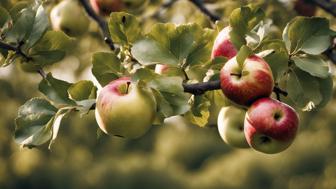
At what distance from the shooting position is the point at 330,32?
115 cm

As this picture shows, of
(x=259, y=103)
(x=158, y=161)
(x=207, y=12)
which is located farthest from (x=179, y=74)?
(x=158, y=161)

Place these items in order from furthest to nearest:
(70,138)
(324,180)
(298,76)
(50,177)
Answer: (70,138), (50,177), (324,180), (298,76)

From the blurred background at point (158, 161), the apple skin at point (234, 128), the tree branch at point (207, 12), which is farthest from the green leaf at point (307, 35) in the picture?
the blurred background at point (158, 161)

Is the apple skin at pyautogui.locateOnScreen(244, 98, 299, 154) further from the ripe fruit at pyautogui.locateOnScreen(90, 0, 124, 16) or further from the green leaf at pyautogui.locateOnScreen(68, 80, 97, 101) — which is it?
the ripe fruit at pyautogui.locateOnScreen(90, 0, 124, 16)

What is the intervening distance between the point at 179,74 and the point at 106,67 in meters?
0.13

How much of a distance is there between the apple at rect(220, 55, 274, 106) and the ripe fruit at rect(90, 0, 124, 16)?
71cm

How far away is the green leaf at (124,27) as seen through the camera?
118 cm

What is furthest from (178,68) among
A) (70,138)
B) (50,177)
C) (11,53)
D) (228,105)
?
(70,138)

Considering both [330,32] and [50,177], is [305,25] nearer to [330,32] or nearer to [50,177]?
[330,32]

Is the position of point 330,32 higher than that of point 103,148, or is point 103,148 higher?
point 330,32

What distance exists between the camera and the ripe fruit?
1.73 meters

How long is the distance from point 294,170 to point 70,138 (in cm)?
611

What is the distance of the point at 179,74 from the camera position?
1171 millimetres

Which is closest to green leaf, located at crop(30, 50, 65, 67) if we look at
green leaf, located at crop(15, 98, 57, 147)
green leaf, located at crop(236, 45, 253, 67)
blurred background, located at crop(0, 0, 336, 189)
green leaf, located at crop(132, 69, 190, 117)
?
green leaf, located at crop(15, 98, 57, 147)
